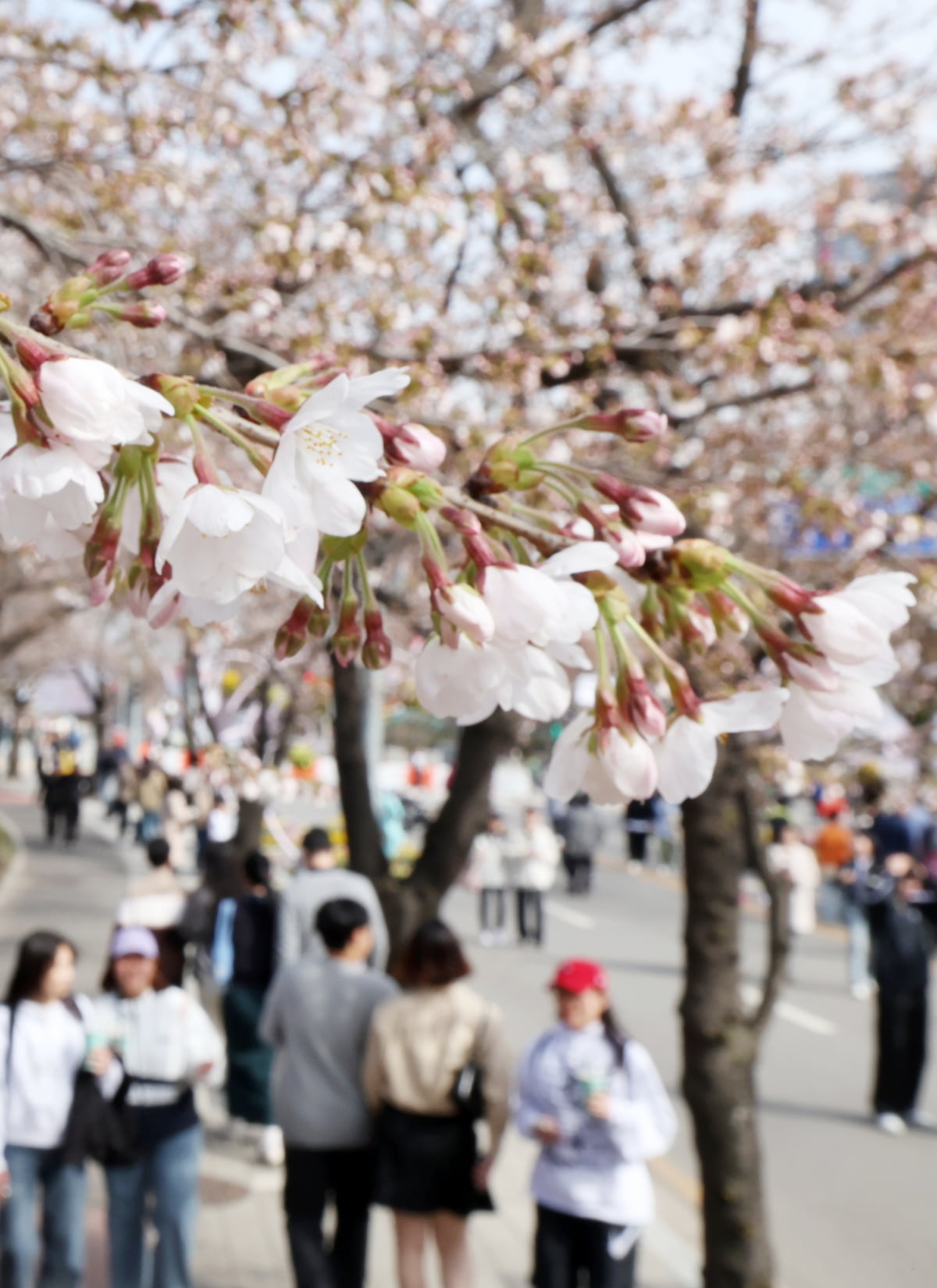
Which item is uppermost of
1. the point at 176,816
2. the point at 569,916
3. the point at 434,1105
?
the point at 176,816

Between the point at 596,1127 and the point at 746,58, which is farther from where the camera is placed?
the point at 746,58

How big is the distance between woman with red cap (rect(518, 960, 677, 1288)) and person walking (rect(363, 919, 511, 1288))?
0.20 metres

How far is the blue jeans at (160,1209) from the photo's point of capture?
4.95 metres

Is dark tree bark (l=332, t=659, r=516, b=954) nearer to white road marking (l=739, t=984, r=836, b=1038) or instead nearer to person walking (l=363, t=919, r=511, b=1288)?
person walking (l=363, t=919, r=511, b=1288)

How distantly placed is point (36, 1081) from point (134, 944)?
604 mm

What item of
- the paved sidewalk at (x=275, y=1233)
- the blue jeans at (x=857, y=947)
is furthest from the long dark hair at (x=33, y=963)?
the blue jeans at (x=857, y=947)

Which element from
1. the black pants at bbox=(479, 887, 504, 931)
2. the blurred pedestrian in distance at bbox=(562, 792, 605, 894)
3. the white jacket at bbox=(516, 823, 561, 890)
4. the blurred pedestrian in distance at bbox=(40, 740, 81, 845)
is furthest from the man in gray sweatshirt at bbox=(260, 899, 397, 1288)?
the blurred pedestrian in distance at bbox=(40, 740, 81, 845)

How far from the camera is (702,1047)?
5020 mm

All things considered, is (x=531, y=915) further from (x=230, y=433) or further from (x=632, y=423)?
(x=230, y=433)

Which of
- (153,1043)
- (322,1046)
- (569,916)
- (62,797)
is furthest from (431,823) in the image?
(62,797)

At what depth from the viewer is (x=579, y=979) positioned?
16.0 feet

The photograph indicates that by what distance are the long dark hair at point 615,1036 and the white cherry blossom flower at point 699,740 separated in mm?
3935

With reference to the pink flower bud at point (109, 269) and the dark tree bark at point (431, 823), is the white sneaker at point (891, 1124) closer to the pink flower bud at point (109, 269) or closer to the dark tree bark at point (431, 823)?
the dark tree bark at point (431, 823)

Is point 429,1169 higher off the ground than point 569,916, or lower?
higher
